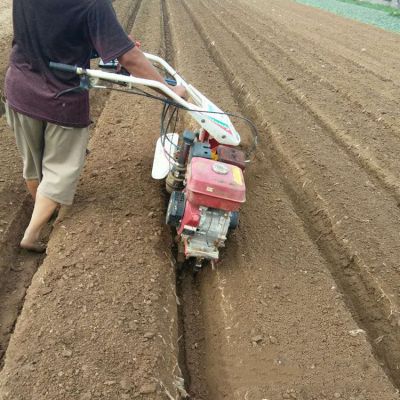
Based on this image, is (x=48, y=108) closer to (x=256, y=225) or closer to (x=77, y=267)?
(x=77, y=267)

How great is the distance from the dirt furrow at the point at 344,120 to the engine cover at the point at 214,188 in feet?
9.22

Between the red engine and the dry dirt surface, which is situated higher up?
the red engine

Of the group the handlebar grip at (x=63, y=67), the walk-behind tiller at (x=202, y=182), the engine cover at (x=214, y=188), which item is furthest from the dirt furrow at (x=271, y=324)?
the handlebar grip at (x=63, y=67)

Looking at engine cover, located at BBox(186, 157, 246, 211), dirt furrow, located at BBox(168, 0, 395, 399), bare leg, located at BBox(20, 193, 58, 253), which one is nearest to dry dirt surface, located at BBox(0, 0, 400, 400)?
dirt furrow, located at BBox(168, 0, 395, 399)

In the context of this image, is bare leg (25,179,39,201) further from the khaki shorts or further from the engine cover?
the engine cover

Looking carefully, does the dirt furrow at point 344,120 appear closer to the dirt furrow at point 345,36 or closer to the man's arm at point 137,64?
the dirt furrow at point 345,36

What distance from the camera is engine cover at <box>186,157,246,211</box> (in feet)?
10.7

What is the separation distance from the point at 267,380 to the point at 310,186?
2.77 metres

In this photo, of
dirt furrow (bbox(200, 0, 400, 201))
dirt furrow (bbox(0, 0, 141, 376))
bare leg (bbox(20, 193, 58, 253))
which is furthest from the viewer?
dirt furrow (bbox(200, 0, 400, 201))

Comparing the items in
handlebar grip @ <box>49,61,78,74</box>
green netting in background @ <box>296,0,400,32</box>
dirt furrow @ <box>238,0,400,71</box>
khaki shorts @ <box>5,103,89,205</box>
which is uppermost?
handlebar grip @ <box>49,61,78,74</box>

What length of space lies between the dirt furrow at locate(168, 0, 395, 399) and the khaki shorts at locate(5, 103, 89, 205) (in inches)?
50.4

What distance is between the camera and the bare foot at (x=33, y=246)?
3.83 m

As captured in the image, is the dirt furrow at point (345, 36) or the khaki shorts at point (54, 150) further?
the dirt furrow at point (345, 36)

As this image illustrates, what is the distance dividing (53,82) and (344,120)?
16.7 feet
